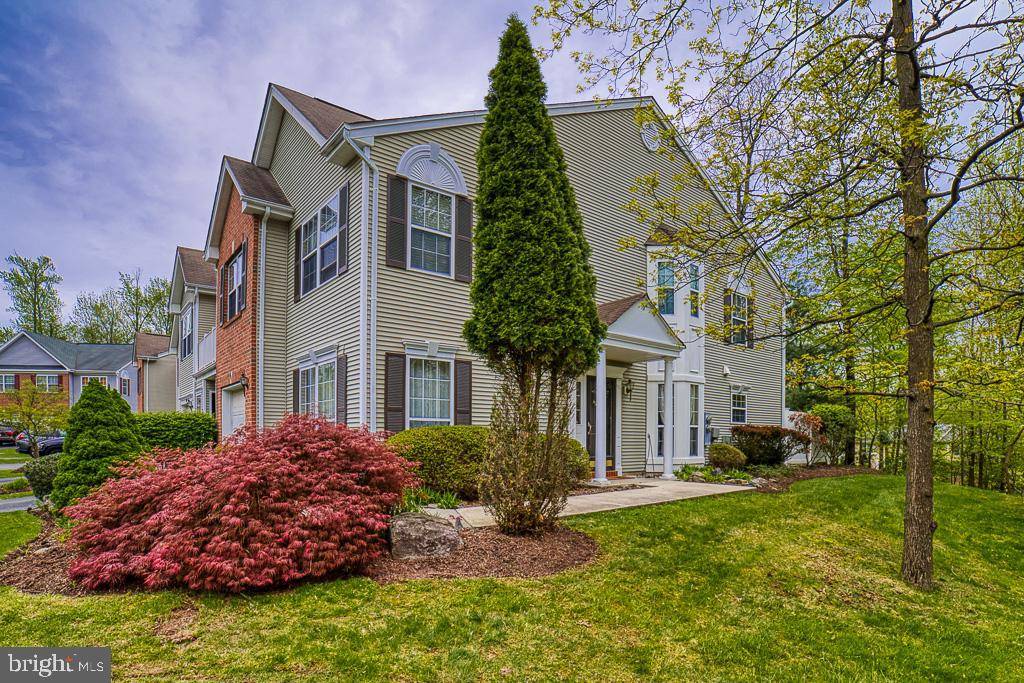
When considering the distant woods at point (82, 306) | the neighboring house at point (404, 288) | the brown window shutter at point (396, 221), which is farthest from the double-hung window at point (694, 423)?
the distant woods at point (82, 306)

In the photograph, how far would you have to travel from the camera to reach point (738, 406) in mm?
17172

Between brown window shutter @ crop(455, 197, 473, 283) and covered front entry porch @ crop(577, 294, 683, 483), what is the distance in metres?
2.82

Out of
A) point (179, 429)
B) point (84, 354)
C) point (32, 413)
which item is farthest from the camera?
point (84, 354)

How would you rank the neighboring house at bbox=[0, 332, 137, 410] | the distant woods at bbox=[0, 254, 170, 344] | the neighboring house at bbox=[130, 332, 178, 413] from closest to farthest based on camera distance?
the neighboring house at bbox=[130, 332, 178, 413] → the distant woods at bbox=[0, 254, 170, 344] → the neighboring house at bbox=[0, 332, 137, 410]

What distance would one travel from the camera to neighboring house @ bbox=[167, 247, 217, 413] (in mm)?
16422

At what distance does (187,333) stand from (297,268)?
33.7 ft

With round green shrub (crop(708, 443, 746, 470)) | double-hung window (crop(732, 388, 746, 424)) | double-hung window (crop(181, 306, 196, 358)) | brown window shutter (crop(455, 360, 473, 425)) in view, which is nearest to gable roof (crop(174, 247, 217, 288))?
double-hung window (crop(181, 306, 196, 358))

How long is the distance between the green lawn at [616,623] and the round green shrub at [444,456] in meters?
2.35

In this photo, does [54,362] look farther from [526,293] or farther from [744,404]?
[526,293]

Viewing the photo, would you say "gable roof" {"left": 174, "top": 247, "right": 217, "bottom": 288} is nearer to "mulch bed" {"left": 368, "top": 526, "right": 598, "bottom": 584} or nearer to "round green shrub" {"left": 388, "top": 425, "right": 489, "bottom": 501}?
"round green shrub" {"left": 388, "top": 425, "right": 489, "bottom": 501}

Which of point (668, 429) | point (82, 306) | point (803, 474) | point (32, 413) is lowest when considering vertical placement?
point (803, 474)

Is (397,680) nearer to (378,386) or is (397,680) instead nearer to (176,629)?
(176,629)

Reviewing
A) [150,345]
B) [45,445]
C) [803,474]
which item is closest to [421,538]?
[803,474]

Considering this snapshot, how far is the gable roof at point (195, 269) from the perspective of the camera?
17391mm
